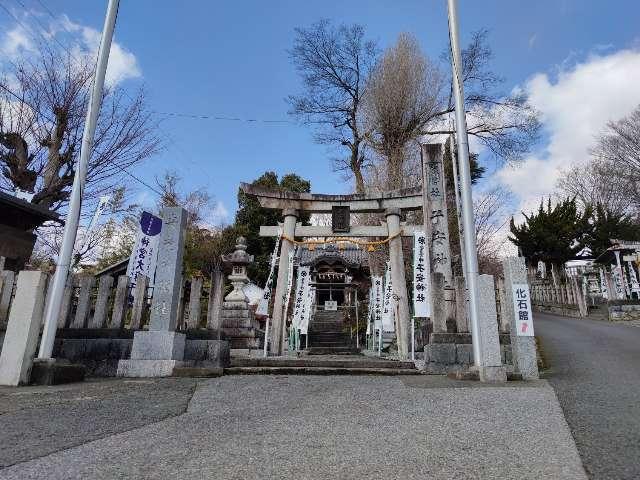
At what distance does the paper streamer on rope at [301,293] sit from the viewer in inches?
492

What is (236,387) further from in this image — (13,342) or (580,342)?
(580,342)

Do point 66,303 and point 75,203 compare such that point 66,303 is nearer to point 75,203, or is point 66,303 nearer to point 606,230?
point 75,203

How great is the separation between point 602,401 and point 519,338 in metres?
1.89

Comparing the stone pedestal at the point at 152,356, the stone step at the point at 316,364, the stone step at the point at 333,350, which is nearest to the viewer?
the stone pedestal at the point at 152,356

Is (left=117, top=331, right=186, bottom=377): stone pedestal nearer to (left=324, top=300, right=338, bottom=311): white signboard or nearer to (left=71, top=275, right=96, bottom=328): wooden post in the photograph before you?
(left=71, top=275, right=96, bottom=328): wooden post

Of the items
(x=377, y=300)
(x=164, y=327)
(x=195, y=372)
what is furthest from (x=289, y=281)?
(x=195, y=372)

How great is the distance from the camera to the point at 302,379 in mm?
6156

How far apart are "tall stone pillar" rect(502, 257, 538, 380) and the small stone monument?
27.4ft

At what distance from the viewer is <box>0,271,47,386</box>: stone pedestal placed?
5.54m

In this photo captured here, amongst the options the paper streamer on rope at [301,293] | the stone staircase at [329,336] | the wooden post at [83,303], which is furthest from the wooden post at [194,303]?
the stone staircase at [329,336]

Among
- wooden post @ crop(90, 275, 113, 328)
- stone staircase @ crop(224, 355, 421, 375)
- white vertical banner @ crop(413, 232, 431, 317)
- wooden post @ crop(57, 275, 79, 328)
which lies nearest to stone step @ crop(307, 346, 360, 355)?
white vertical banner @ crop(413, 232, 431, 317)

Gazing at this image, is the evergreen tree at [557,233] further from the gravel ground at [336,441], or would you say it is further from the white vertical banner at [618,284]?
the gravel ground at [336,441]

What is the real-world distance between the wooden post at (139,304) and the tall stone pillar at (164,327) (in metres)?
0.58

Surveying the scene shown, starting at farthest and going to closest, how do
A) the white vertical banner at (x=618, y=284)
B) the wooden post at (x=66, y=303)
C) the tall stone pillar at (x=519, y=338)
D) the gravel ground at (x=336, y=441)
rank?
1. the white vertical banner at (x=618, y=284)
2. the wooden post at (x=66, y=303)
3. the tall stone pillar at (x=519, y=338)
4. the gravel ground at (x=336, y=441)
